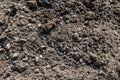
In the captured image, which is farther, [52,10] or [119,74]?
[52,10]

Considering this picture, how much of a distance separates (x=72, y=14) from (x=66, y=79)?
0.49 meters

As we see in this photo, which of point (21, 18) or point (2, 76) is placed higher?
point (21, 18)

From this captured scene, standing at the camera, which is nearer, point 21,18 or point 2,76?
point 2,76

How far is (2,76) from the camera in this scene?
1.92 meters

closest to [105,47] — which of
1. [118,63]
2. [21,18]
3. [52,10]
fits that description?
[118,63]

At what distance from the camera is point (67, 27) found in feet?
6.81

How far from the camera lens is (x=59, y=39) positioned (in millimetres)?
2031

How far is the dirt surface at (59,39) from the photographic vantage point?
1.92 metres

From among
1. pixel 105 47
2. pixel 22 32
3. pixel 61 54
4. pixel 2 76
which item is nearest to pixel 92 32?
pixel 105 47

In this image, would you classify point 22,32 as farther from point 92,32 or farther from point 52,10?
point 92,32

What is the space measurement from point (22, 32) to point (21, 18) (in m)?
0.11

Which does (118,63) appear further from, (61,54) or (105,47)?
(61,54)

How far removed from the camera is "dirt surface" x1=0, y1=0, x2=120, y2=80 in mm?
1919

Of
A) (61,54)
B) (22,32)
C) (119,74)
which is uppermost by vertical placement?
(22,32)
